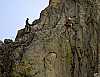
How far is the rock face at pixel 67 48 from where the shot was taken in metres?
38.7

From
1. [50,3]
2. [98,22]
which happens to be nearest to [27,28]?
[50,3]

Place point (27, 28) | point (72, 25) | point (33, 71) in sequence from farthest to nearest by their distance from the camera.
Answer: point (27, 28) → point (72, 25) → point (33, 71)

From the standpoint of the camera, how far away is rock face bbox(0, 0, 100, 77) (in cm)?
3872

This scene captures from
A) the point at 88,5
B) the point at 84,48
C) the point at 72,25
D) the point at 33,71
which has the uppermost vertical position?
the point at 88,5

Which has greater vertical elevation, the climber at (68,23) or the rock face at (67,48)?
the climber at (68,23)

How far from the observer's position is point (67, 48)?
3988 centimetres

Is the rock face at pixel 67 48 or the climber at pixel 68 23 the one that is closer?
the rock face at pixel 67 48

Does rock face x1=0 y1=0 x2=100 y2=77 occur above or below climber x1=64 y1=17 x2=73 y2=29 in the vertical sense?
below

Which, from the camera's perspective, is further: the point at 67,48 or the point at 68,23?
the point at 68,23

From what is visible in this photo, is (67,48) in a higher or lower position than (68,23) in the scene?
lower

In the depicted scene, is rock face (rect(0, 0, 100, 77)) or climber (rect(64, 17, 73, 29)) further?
climber (rect(64, 17, 73, 29))

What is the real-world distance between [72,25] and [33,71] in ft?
26.8

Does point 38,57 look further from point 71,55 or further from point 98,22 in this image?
point 98,22

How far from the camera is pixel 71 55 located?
39.8 metres
